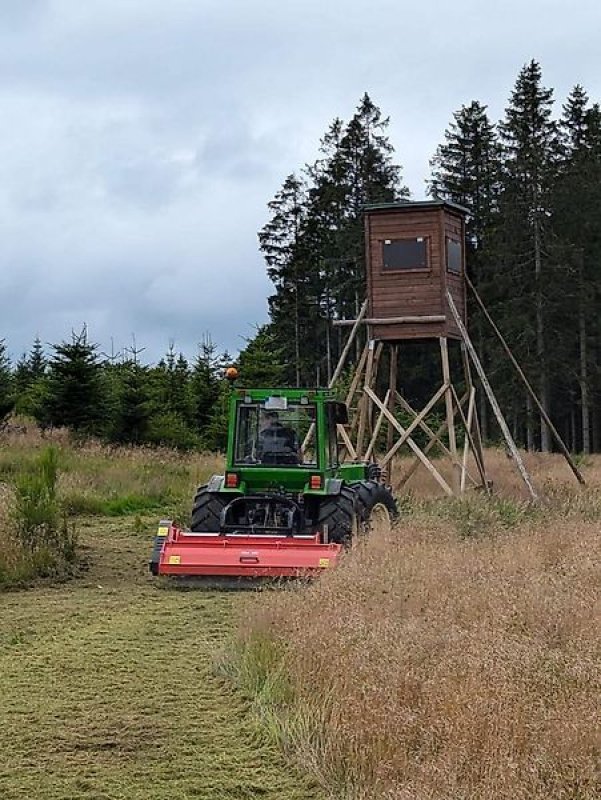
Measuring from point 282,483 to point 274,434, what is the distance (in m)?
0.62

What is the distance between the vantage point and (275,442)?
12.9 metres

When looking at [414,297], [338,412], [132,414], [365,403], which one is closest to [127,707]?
[338,412]

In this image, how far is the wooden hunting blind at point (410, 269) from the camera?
1884 cm

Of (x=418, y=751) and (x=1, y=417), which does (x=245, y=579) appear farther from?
(x=1, y=417)

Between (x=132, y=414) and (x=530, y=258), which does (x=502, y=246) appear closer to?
(x=530, y=258)

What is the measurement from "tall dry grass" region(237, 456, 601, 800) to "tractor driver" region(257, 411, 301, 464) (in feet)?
9.64

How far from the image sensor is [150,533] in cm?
1612

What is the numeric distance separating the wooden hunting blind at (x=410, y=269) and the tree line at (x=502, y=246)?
17126 mm

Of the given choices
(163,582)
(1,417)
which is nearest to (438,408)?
(1,417)

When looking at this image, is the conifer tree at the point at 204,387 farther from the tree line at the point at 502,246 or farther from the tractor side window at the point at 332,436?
the tractor side window at the point at 332,436

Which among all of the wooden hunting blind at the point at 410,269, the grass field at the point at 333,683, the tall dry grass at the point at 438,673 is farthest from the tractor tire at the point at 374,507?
the wooden hunting blind at the point at 410,269

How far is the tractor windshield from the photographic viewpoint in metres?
12.8

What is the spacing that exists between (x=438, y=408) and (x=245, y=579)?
30944 mm

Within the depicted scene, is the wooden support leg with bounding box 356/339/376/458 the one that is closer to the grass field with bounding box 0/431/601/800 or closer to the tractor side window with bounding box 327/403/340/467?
the tractor side window with bounding box 327/403/340/467
